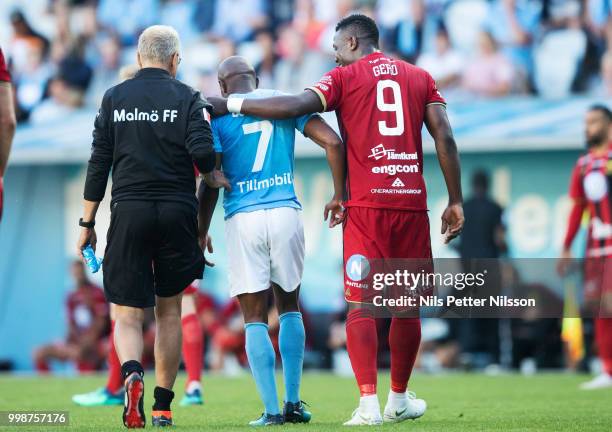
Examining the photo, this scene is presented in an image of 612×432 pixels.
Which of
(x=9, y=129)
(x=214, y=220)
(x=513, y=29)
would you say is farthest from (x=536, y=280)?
(x=9, y=129)

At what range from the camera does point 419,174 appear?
728cm

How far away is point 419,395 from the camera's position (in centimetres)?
1070

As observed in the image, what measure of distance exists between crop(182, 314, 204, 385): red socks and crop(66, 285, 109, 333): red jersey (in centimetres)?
666

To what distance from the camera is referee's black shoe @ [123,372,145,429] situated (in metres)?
6.52

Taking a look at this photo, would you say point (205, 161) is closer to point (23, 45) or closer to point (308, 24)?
point (308, 24)

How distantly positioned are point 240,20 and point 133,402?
39.1ft

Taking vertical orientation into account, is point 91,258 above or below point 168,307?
above

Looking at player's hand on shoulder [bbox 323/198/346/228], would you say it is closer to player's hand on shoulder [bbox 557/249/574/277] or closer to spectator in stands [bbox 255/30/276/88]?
player's hand on shoulder [bbox 557/249/574/277]

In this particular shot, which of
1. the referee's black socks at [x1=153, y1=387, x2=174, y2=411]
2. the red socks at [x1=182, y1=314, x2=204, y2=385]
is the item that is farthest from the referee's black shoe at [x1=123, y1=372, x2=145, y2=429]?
the red socks at [x1=182, y1=314, x2=204, y2=385]

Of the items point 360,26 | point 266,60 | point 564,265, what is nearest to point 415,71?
point 360,26

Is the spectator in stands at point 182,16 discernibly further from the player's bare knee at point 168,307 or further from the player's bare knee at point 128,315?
the player's bare knee at point 128,315

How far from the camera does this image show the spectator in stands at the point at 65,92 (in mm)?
17281

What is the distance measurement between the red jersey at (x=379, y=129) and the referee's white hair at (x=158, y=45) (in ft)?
2.84

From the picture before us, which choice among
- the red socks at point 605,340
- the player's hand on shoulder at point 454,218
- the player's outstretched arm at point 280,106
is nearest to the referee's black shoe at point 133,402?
the player's outstretched arm at point 280,106
